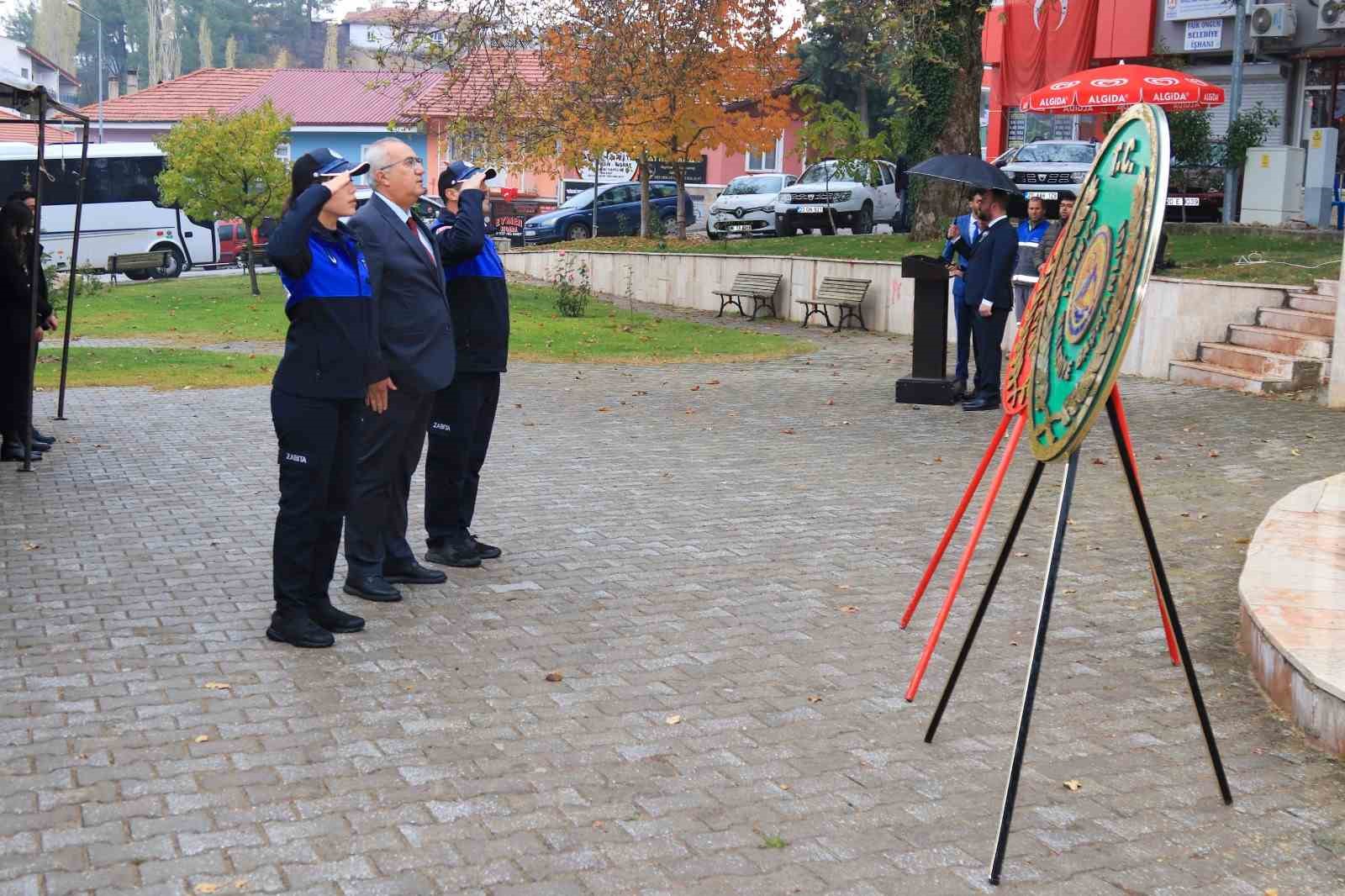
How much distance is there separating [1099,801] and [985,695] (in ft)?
3.31

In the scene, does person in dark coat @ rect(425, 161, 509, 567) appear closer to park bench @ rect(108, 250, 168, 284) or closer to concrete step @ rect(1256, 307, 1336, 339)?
concrete step @ rect(1256, 307, 1336, 339)

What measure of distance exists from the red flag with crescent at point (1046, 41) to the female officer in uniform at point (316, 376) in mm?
27171

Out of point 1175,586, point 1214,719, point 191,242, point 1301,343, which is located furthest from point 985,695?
point 191,242

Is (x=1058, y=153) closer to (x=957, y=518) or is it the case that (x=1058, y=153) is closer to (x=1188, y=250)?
(x=1188, y=250)

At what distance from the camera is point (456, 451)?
23.4 feet

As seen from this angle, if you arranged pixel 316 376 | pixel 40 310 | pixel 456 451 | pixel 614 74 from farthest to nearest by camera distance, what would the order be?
pixel 614 74, pixel 40 310, pixel 456 451, pixel 316 376

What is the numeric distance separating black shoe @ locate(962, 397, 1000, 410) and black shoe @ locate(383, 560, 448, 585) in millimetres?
7219

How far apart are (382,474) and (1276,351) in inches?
411

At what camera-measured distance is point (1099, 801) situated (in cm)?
450

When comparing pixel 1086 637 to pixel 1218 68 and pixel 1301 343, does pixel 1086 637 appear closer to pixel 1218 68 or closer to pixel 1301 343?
pixel 1301 343

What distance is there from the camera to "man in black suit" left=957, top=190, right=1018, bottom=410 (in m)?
12.5

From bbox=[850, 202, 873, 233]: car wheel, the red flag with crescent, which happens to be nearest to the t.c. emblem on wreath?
the red flag with crescent

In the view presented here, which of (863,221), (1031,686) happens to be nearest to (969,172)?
(1031,686)

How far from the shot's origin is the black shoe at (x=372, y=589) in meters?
6.62
